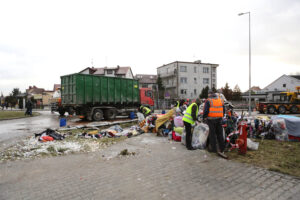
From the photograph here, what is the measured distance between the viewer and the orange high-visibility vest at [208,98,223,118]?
5492 mm

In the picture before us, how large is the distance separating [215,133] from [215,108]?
0.69m

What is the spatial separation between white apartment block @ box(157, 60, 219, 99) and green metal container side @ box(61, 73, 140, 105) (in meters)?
35.0

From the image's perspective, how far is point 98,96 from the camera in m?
14.3

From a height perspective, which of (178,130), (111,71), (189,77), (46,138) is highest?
(111,71)

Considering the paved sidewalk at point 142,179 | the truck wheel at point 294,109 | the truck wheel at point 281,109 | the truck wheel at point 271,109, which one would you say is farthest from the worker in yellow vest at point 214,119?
the truck wheel at point 294,109

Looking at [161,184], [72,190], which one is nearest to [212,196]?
[161,184]

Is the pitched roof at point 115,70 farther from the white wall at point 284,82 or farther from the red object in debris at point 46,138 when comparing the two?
the red object in debris at point 46,138

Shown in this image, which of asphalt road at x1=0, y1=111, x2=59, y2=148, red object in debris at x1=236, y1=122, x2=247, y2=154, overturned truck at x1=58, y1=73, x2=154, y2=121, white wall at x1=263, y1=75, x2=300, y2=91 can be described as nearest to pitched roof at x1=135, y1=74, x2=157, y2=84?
white wall at x1=263, y1=75, x2=300, y2=91

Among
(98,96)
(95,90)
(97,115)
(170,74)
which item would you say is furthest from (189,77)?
(97,115)

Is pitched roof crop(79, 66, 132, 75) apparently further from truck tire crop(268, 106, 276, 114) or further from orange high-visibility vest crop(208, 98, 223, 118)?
orange high-visibility vest crop(208, 98, 223, 118)

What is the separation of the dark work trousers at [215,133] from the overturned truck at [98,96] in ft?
32.8

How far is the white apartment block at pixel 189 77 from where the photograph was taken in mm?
51281

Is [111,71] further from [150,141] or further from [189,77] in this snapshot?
[150,141]

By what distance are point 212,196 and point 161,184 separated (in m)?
0.87
